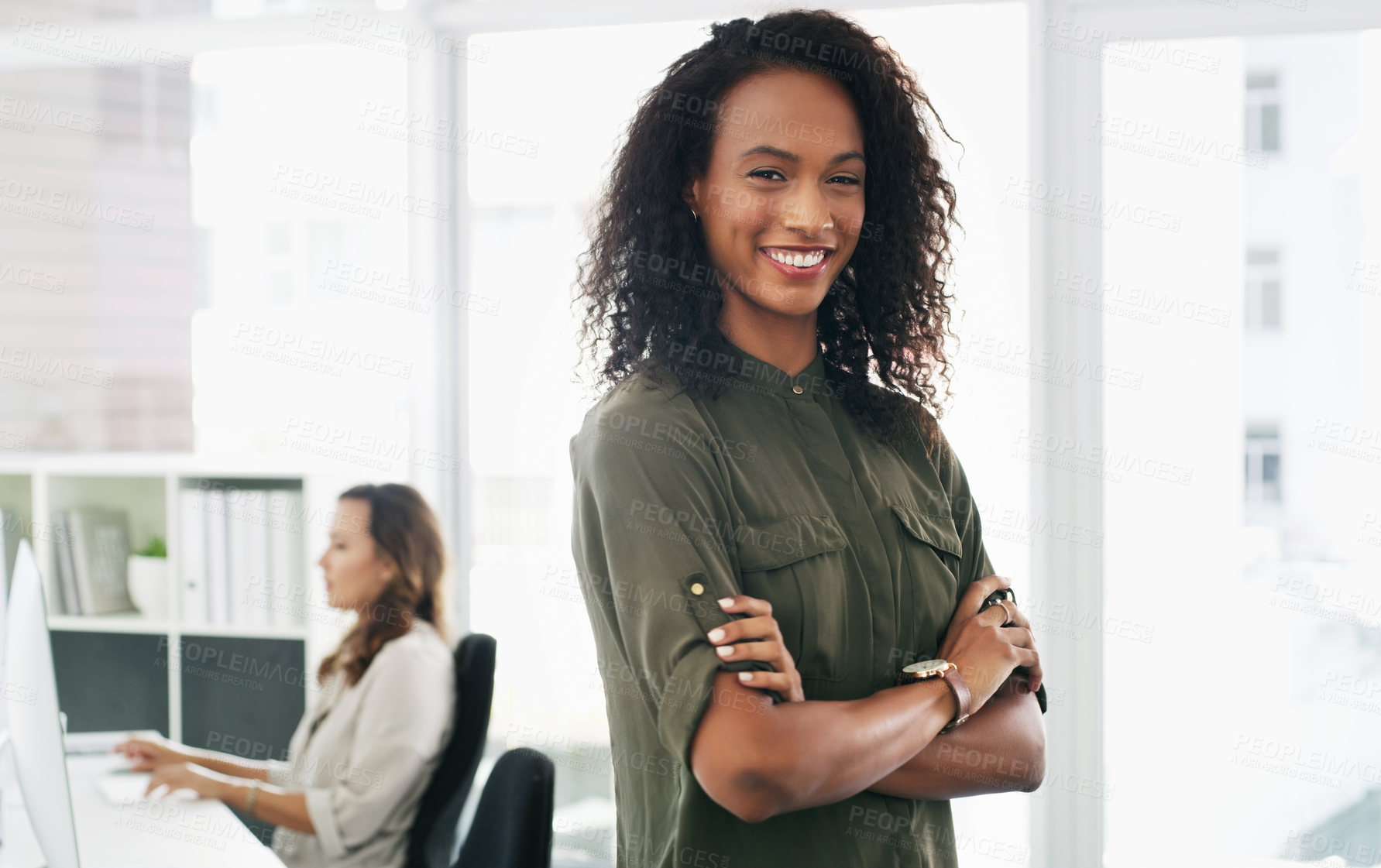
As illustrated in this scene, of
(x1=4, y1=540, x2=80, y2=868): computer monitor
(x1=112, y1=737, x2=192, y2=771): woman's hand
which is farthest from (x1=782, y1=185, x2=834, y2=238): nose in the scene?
(x1=112, y1=737, x2=192, y2=771): woman's hand

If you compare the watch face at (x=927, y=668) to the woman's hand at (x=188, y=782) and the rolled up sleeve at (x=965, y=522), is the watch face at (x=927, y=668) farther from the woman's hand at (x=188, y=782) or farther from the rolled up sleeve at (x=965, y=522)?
the woman's hand at (x=188, y=782)

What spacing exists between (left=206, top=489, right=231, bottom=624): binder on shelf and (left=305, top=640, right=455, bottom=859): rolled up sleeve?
2.57ft

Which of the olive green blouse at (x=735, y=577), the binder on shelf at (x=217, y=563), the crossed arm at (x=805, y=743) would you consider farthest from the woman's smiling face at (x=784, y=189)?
the binder on shelf at (x=217, y=563)

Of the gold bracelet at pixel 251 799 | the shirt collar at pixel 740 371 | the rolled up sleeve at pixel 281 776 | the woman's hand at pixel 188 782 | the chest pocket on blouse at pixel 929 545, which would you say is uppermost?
the shirt collar at pixel 740 371

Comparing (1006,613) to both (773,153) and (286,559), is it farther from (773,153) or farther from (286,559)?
(286,559)

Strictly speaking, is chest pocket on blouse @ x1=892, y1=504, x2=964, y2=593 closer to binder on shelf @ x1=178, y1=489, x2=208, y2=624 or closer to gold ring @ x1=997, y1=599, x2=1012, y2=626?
gold ring @ x1=997, y1=599, x2=1012, y2=626

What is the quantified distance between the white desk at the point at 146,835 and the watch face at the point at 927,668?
1219mm

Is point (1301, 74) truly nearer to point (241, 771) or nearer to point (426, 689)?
point (426, 689)

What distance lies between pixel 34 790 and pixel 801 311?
116 centimetres

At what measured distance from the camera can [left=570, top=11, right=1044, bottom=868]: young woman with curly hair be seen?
108 cm

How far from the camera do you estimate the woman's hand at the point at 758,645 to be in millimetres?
1060

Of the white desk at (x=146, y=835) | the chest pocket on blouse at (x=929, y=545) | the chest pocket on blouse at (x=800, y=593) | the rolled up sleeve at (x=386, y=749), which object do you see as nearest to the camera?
the chest pocket on blouse at (x=800, y=593)

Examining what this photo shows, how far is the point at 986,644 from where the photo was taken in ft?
4.06

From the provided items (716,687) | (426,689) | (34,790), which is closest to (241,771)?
(426,689)
